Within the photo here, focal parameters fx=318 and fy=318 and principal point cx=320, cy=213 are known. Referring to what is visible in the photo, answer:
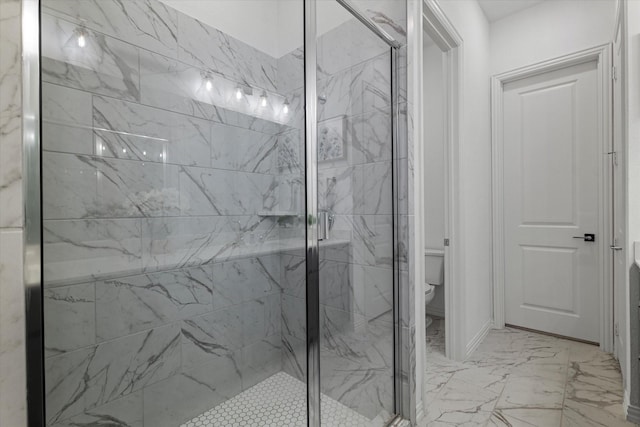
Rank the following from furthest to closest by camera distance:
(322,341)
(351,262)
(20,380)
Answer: (351,262)
(322,341)
(20,380)

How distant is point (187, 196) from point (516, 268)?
295 centimetres

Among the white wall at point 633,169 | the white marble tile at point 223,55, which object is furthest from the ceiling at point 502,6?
the white marble tile at point 223,55

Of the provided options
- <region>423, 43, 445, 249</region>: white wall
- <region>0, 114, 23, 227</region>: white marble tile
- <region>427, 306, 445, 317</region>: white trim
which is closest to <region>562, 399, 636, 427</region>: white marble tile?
<region>427, 306, 445, 317</region>: white trim

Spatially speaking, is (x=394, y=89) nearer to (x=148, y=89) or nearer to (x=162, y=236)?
(x=148, y=89)

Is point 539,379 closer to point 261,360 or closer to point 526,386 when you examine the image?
point 526,386

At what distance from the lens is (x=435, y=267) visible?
303 centimetres

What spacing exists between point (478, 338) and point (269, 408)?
1996 millimetres

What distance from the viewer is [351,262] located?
1.52 metres

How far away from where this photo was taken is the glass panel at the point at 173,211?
91 centimetres

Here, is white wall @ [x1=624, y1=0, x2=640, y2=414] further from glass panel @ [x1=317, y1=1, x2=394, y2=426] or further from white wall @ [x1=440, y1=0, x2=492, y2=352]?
glass panel @ [x1=317, y1=1, x2=394, y2=426]

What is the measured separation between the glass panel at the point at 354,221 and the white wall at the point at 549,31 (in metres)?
1.97

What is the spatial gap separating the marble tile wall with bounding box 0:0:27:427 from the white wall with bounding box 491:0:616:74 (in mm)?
3403

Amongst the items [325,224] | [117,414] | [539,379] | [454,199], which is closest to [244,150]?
[325,224]

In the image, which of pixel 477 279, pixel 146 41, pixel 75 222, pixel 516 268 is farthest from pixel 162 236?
pixel 516 268
